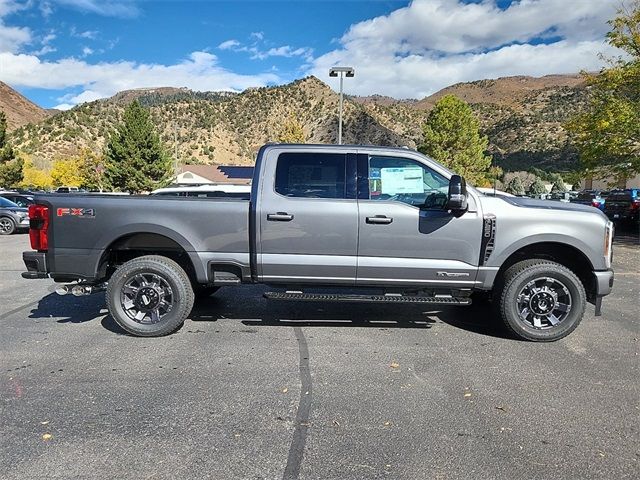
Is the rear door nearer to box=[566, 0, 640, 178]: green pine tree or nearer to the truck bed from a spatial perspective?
the truck bed

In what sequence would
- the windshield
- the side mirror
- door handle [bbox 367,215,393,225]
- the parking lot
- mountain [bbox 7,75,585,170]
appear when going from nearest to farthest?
the parking lot → the side mirror → door handle [bbox 367,215,393,225] → the windshield → mountain [bbox 7,75,585,170]

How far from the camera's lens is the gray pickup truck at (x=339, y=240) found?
16.1 ft

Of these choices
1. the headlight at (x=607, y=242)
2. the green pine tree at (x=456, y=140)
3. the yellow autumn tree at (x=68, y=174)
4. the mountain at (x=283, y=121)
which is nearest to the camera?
the headlight at (x=607, y=242)

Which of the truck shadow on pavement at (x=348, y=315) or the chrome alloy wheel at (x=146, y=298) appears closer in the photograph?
the chrome alloy wheel at (x=146, y=298)

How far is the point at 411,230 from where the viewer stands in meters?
4.89

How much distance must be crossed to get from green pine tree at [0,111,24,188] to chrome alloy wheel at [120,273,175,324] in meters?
39.9

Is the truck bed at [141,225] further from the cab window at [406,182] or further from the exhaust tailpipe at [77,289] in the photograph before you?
the cab window at [406,182]

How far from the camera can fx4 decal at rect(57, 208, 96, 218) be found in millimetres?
4957

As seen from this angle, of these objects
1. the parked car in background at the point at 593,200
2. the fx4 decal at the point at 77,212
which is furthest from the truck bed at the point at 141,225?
the parked car in background at the point at 593,200

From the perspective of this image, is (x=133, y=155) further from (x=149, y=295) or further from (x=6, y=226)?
(x=149, y=295)

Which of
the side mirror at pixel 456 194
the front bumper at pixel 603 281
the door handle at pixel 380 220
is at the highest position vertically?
the side mirror at pixel 456 194

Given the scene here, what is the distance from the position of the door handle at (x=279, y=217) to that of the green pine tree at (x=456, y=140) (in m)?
29.2

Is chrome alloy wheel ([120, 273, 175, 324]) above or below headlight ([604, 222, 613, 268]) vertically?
below

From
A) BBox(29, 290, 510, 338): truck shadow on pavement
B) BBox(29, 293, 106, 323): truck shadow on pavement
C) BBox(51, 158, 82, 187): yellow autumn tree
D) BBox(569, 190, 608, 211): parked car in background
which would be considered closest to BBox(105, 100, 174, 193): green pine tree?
BBox(51, 158, 82, 187): yellow autumn tree
